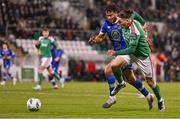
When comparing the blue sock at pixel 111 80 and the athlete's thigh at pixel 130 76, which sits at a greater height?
the athlete's thigh at pixel 130 76

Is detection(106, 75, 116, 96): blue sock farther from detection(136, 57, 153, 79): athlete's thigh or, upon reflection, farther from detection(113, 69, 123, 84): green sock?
detection(136, 57, 153, 79): athlete's thigh

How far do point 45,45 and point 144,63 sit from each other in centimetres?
1333

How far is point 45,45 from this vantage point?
30828mm

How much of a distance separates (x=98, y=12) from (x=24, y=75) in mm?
10531

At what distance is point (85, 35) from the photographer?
1921 inches

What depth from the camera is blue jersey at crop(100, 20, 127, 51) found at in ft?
64.0

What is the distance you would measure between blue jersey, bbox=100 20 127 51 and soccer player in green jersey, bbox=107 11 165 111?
107cm

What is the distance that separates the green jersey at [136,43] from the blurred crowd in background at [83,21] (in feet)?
86.6

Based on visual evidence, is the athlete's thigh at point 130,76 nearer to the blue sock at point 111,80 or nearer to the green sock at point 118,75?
the green sock at point 118,75

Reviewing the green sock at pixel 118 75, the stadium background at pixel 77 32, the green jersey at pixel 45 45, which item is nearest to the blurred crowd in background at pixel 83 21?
the stadium background at pixel 77 32

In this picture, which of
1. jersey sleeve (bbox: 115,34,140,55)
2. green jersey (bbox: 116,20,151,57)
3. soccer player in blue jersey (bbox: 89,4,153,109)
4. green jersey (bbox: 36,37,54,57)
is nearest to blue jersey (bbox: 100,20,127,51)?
soccer player in blue jersey (bbox: 89,4,153,109)

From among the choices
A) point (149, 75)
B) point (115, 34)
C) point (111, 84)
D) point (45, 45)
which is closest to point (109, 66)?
point (111, 84)

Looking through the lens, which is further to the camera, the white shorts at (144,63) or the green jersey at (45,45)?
the green jersey at (45,45)

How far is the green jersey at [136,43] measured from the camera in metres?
17.4
